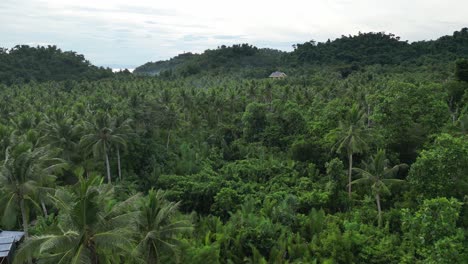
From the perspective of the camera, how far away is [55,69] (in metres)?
119

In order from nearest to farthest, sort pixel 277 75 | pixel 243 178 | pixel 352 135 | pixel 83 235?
pixel 83 235
pixel 352 135
pixel 243 178
pixel 277 75

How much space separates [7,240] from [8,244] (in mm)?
470

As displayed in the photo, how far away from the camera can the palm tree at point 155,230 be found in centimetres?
1816

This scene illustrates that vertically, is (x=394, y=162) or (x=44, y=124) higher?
(x=44, y=124)

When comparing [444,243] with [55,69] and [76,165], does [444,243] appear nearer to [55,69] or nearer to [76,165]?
[76,165]

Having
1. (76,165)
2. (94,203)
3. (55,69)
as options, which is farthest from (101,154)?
(55,69)

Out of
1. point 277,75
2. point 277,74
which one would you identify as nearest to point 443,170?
point 277,75

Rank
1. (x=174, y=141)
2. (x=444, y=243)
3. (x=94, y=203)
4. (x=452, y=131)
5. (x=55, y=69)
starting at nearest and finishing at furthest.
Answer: (x=94, y=203) < (x=444, y=243) < (x=452, y=131) < (x=174, y=141) < (x=55, y=69)

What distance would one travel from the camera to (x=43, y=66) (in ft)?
383

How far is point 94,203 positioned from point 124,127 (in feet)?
71.8

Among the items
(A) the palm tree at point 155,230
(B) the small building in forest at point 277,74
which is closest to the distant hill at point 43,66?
(B) the small building in forest at point 277,74

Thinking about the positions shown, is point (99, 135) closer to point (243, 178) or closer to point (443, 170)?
point (243, 178)

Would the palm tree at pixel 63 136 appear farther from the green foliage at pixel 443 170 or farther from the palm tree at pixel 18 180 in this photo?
the green foliage at pixel 443 170

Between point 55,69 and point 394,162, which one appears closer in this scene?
point 394,162
